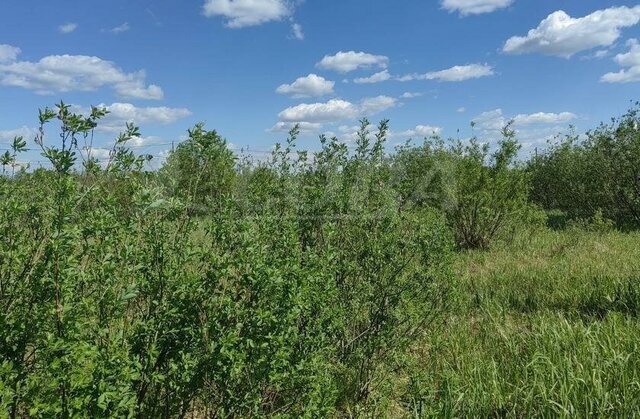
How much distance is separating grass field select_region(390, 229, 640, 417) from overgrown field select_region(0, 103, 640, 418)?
21 mm

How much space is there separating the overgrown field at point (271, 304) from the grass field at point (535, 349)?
0.07ft

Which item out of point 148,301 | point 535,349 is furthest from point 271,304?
point 535,349

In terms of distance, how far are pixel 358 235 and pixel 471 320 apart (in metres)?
2.10

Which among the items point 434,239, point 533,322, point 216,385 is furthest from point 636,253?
point 216,385

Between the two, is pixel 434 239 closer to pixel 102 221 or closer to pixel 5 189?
pixel 102 221

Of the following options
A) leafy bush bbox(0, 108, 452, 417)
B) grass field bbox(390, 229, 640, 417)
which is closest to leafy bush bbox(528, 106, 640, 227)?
grass field bbox(390, 229, 640, 417)

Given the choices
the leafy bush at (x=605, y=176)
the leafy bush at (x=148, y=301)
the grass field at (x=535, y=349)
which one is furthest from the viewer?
the leafy bush at (x=605, y=176)

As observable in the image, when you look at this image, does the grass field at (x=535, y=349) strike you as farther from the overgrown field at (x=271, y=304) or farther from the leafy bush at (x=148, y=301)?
the leafy bush at (x=148, y=301)

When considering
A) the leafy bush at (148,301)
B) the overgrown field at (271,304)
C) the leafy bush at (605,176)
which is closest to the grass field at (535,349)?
the overgrown field at (271,304)

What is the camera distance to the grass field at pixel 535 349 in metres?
3.28

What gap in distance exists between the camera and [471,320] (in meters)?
5.22

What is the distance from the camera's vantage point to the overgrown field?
1.98 meters

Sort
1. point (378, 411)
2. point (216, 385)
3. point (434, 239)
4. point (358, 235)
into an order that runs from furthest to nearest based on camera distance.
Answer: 1. point (434, 239)
2. point (358, 235)
3. point (378, 411)
4. point (216, 385)

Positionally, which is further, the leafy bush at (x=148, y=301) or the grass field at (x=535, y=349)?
the grass field at (x=535, y=349)
